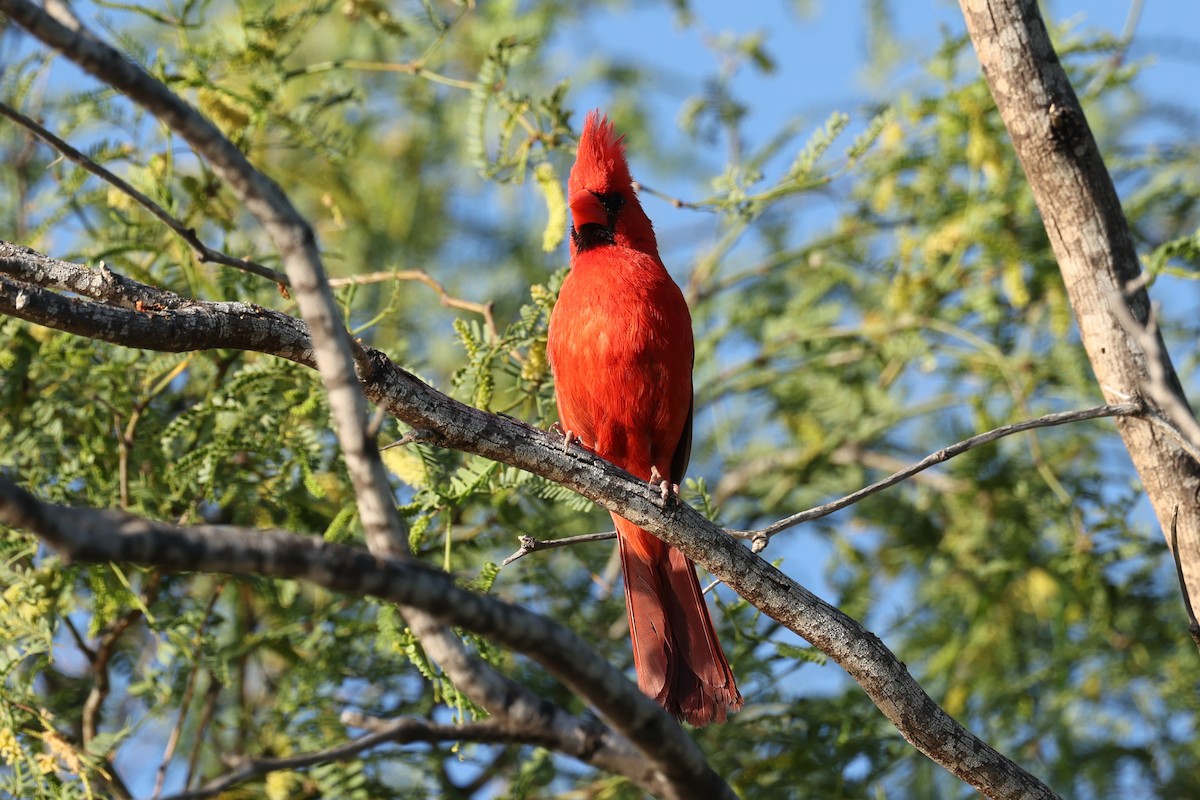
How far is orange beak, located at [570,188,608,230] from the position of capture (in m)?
3.67

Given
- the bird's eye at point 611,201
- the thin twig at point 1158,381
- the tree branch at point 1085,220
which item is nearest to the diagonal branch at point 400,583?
the thin twig at point 1158,381

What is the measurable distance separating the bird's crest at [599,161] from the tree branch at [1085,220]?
122 cm

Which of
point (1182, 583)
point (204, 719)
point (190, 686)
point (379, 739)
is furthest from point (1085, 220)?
point (204, 719)

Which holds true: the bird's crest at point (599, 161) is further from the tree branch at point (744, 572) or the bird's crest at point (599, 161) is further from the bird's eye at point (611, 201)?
the tree branch at point (744, 572)

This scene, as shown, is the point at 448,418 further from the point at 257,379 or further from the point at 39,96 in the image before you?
the point at 39,96

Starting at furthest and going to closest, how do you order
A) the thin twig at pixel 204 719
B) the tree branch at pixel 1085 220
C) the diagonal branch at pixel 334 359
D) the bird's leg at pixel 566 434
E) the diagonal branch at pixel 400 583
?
the thin twig at pixel 204 719
the bird's leg at pixel 566 434
the tree branch at pixel 1085 220
the diagonal branch at pixel 334 359
the diagonal branch at pixel 400 583

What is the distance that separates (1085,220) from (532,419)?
66.5 inches

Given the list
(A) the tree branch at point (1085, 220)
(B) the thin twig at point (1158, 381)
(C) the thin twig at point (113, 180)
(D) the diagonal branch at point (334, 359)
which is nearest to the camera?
(D) the diagonal branch at point (334, 359)

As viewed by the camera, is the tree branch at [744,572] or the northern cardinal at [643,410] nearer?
the tree branch at [744,572]

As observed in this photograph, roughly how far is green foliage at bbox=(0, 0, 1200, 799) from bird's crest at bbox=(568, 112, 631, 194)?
160 mm

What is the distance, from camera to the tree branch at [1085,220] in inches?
107

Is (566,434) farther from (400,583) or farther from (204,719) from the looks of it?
(400,583)

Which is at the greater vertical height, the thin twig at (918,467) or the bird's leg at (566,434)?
the bird's leg at (566,434)

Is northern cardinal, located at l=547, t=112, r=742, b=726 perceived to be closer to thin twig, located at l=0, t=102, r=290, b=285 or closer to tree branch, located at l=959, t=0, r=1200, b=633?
thin twig, located at l=0, t=102, r=290, b=285
